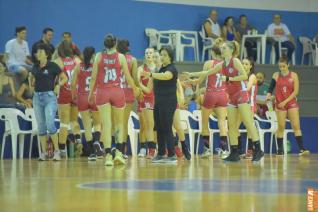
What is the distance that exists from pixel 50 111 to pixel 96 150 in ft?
3.71

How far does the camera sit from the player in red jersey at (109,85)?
12289 millimetres

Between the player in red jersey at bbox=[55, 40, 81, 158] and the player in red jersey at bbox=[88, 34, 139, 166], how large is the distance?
3022mm

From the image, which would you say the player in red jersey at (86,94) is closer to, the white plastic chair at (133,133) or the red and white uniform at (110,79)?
the red and white uniform at (110,79)

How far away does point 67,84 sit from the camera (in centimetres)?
1538

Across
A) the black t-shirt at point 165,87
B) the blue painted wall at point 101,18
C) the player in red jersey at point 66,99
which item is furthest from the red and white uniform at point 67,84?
the blue painted wall at point 101,18

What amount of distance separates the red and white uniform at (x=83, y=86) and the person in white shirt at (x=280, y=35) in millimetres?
10266

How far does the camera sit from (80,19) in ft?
74.0

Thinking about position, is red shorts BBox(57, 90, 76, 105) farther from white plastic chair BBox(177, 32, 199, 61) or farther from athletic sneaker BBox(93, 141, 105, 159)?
white plastic chair BBox(177, 32, 199, 61)

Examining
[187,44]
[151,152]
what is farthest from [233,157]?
[187,44]

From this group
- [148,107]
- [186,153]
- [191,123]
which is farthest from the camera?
[191,123]

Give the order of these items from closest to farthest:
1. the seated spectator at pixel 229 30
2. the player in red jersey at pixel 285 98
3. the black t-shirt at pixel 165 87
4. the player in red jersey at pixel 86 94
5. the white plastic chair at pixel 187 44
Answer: the black t-shirt at pixel 165 87, the player in red jersey at pixel 86 94, the player in red jersey at pixel 285 98, the white plastic chair at pixel 187 44, the seated spectator at pixel 229 30

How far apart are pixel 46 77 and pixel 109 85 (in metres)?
2.64

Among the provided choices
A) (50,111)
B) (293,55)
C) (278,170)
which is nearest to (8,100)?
(50,111)

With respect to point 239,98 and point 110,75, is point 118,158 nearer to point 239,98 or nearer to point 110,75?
point 110,75
